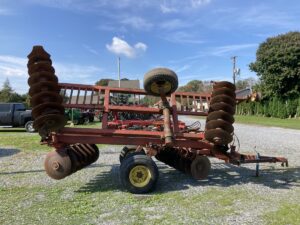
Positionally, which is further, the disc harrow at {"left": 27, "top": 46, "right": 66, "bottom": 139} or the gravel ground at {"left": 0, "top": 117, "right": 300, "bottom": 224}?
the disc harrow at {"left": 27, "top": 46, "right": 66, "bottom": 139}

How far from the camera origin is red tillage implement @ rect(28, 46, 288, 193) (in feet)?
20.9

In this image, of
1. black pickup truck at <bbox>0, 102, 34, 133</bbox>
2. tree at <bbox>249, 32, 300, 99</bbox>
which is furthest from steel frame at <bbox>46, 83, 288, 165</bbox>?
tree at <bbox>249, 32, 300, 99</bbox>

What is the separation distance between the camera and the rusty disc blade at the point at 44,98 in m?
6.30

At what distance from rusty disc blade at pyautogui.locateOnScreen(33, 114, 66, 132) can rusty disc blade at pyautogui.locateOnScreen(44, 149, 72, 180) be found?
51 centimetres

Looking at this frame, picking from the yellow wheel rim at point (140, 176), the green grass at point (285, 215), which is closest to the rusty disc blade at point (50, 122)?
the yellow wheel rim at point (140, 176)

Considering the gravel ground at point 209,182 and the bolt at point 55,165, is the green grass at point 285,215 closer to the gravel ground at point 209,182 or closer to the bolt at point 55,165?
the gravel ground at point 209,182

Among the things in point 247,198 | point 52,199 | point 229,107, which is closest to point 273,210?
point 247,198

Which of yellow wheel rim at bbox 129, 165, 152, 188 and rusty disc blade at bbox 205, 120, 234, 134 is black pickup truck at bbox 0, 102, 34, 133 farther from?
rusty disc blade at bbox 205, 120, 234, 134

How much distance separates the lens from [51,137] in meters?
6.88

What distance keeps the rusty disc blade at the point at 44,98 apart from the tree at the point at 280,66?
40.8 m

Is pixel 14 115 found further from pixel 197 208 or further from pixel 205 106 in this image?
pixel 197 208

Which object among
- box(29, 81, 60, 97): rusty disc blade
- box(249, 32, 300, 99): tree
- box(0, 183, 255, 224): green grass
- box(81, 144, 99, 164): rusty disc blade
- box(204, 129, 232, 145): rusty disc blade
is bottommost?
box(0, 183, 255, 224): green grass

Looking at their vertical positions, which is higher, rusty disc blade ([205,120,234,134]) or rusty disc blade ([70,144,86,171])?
rusty disc blade ([205,120,234,134])

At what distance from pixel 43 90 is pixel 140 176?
2.26 meters
